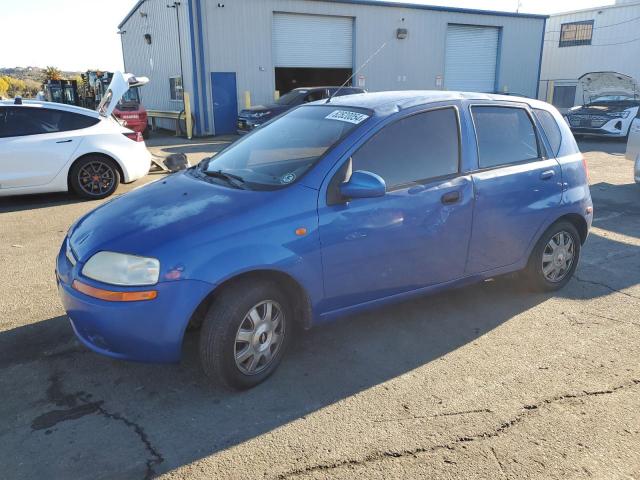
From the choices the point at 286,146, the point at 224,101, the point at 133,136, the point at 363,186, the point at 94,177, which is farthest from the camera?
the point at 224,101

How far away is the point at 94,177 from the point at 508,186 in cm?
633

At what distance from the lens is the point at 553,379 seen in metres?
3.28

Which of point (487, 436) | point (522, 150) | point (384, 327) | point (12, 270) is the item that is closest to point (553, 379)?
point (487, 436)

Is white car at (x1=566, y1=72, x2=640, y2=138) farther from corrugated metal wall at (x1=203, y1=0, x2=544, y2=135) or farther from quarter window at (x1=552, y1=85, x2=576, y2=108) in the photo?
quarter window at (x1=552, y1=85, x2=576, y2=108)

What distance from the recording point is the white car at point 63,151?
7.35 metres

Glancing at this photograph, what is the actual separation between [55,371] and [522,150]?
12.3 feet

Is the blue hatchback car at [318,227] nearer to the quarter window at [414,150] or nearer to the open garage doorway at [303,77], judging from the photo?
the quarter window at [414,150]

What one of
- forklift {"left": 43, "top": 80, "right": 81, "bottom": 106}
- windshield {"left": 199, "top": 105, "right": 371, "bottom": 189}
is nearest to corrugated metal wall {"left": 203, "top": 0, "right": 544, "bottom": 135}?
forklift {"left": 43, "top": 80, "right": 81, "bottom": 106}

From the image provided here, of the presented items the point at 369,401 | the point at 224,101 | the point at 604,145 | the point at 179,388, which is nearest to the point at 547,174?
the point at 369,401

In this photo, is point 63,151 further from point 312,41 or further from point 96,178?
point 312,41

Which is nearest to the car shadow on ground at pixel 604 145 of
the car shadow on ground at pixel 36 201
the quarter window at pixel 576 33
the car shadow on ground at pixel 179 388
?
the car shadow on ground at pixel 179 388

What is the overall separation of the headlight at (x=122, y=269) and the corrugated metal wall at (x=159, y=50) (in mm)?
16953

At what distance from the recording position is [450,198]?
364cm

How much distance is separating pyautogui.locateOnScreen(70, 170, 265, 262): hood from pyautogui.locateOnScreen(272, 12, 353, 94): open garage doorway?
1760 centimetres
